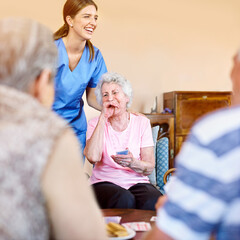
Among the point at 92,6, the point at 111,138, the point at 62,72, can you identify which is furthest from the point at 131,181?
the point at 92,6

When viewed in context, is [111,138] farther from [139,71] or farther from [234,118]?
[139,71]

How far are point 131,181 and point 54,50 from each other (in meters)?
1.59

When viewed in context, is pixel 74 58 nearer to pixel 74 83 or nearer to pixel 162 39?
pixel 74 83

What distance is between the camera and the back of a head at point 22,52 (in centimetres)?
80

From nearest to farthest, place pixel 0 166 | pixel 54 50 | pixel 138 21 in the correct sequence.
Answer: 1. pixel 0 166
2. pixel 54 50
3. pixel 138 21

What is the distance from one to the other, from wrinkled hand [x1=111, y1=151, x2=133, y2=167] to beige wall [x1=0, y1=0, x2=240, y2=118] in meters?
1.85

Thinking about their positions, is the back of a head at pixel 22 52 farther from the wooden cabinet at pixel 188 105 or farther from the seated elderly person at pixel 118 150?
the wooden cabinet at pixel 188 105

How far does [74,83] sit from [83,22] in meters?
0.42

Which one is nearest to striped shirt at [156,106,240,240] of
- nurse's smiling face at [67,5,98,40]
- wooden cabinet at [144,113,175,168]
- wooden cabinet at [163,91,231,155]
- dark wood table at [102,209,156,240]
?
dark wood table at [102,209,156,240]

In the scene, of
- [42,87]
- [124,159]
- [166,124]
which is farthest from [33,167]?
[166,124]

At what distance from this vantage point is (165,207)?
2.43 ft

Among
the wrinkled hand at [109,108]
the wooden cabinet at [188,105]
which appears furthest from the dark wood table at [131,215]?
the wooden cabinet at [188,105]

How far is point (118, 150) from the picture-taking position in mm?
2430

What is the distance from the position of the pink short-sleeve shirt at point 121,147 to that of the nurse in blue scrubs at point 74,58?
0.21 meters
